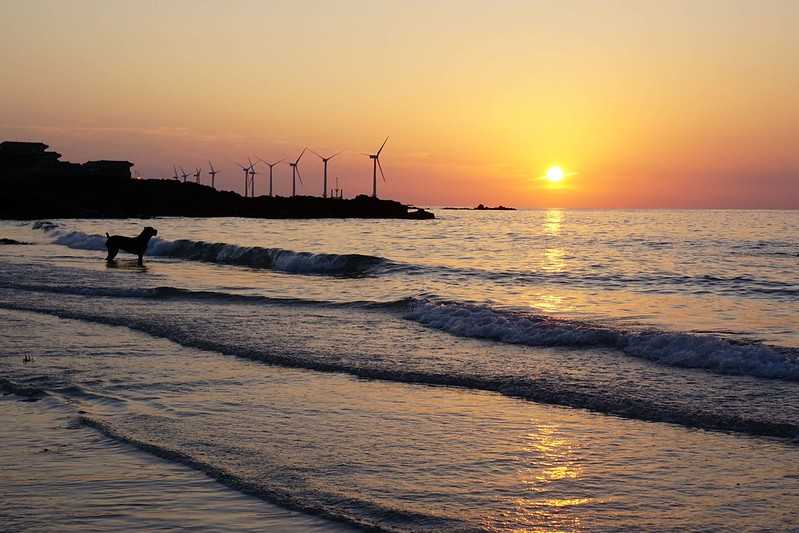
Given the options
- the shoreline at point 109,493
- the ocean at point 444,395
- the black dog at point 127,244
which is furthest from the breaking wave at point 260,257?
the shoreline at point 109,493

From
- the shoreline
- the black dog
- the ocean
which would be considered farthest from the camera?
the black dog

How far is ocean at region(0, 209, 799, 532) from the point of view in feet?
21.7

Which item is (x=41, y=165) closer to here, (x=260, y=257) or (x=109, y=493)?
(x=260, y=257)

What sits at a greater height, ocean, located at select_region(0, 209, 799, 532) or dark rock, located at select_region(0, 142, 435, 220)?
dark rock, located at select_region(0, 142, 435, 220)

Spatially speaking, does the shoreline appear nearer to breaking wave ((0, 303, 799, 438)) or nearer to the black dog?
breaking wave ((0, 303, 799, 438))

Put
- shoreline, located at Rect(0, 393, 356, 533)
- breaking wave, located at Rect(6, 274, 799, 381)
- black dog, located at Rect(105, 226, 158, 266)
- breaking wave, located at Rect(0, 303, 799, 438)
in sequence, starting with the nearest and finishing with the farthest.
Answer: shoreline, located at Rect(0, 393, 356, 533)
breaking wave, located at Rect(0, 303, 799, 438)
breaking wave, located at Rect(6, 274, 799, 381)
black dog, located at Rect(105, 226, 158, 266)

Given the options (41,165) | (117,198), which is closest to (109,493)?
(117,198)

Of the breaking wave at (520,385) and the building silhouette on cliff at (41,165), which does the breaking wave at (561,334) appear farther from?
the building silhouette on cliff at (41,165)

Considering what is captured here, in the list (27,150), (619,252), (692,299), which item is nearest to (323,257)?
(692,299)

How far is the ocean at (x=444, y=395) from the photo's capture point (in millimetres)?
6617

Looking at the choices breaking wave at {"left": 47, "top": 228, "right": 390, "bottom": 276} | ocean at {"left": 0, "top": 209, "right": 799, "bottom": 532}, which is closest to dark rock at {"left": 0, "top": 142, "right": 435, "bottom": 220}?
breaking wave at {"left": 47, "top": 228, "right": 390, "bottom": 276}

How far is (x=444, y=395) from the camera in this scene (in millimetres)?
10516

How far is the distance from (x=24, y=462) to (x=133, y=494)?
4.43 feet

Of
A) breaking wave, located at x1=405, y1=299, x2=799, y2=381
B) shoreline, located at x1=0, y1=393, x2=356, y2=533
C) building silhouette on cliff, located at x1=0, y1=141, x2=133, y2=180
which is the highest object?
building silhouette on cliff, located at x1=0, y1=141, x2=133, y2=180
